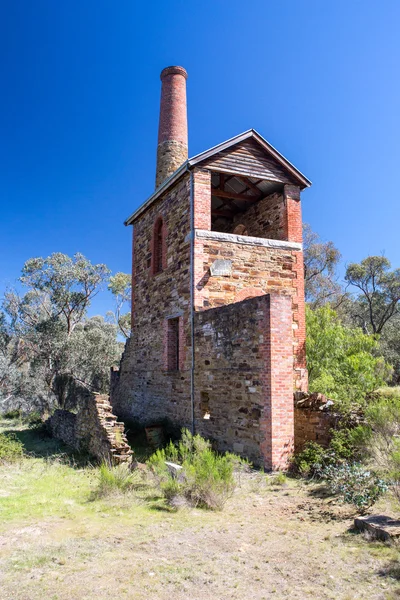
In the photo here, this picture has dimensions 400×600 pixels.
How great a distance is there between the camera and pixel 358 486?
6684mm

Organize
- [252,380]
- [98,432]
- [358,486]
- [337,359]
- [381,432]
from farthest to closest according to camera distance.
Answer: [337,359] < [98,432] < [252,380] < [381,432] < [358,486]

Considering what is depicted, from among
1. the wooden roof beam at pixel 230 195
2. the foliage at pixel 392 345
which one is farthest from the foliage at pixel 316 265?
the wooden roof beam at pixel 230 195

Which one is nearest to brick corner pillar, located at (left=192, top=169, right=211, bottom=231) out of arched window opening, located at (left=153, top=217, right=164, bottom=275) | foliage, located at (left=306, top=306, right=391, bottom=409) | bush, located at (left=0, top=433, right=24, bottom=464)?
arched window opening, located at (left=153, top=217, right=164, bottom=275)

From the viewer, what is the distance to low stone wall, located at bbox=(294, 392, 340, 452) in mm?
8703

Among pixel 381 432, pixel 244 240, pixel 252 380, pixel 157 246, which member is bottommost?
pixel 381 432

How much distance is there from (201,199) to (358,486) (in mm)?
8346

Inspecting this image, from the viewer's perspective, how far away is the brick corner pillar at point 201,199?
39.2ft

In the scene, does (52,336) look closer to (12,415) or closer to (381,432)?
(12,415)

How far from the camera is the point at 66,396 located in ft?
67.5

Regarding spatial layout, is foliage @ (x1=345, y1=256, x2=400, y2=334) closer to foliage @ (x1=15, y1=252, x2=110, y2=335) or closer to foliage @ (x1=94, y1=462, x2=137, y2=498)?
foliage @ (x1=15, y1=252, x2=110, y2=335)

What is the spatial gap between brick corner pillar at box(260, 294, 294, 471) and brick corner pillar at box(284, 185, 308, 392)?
258cm

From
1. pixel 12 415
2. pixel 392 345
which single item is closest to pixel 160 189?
pixel 12 415

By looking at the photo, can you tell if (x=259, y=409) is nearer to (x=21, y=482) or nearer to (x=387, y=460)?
(x=387, y=460)

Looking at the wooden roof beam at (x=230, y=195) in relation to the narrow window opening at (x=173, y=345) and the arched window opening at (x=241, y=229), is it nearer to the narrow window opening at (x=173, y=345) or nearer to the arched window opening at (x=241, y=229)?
the arched window opening at (x=241, y=229)
